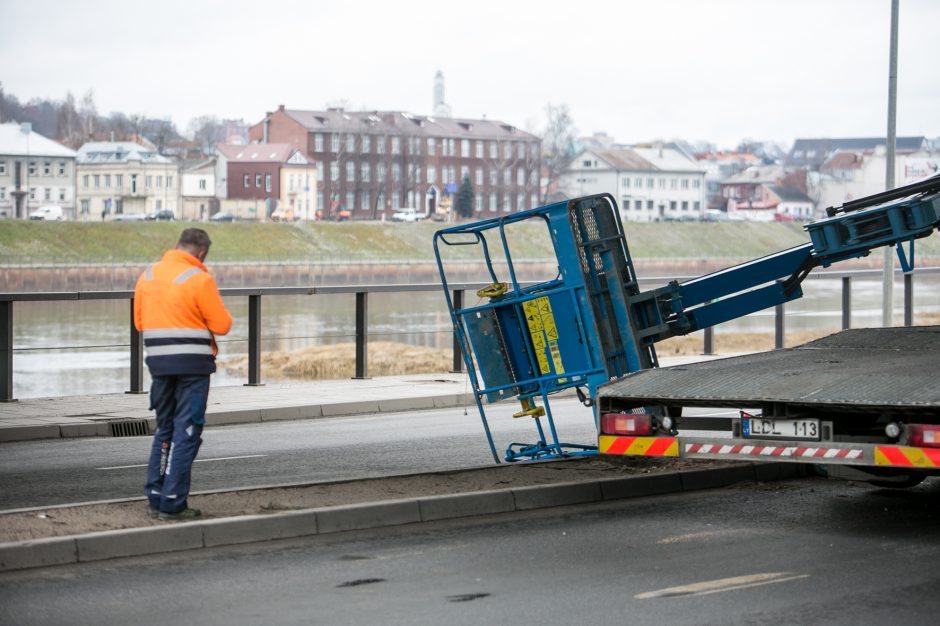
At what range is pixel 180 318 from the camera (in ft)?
30.6

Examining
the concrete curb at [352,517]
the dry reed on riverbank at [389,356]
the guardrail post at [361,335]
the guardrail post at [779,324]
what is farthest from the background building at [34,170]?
the concrete curb at [352,517]

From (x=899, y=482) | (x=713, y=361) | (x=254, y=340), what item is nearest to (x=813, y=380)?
(x=713, y=361)

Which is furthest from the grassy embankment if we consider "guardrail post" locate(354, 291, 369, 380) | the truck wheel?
the truck wheel

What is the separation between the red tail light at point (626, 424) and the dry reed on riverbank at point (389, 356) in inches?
647

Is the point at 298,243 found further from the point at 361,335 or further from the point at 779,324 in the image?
the point at 361,335

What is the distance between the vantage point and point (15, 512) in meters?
9.46

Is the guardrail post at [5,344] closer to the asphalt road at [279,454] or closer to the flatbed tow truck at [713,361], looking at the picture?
the asphalt road at [279,454]

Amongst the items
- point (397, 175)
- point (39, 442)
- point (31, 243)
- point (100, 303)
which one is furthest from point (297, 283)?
point (39, 442)

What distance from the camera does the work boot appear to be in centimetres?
945

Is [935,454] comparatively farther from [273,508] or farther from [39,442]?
[39,442]

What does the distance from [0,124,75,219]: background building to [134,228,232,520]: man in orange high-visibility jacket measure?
4707 inches

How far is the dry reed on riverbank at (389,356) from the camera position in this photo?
2888 centimetres

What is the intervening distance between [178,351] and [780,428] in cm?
389

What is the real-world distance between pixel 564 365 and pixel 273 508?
8.97ft
